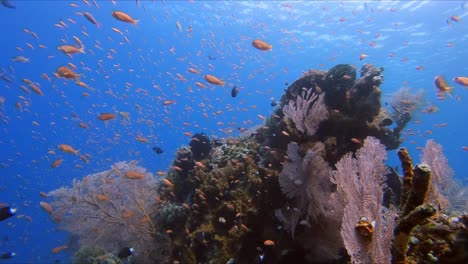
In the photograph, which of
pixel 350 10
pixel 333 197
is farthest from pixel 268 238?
pixel 350 10

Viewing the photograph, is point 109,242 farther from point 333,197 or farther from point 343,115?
point 343,115

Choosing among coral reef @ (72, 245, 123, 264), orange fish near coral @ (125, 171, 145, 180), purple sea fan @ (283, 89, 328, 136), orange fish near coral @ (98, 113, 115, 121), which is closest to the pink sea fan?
orange fish near coral @ (125, 171, 145, 180)

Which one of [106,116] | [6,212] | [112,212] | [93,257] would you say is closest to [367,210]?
[6,212]

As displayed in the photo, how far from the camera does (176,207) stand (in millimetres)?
7582

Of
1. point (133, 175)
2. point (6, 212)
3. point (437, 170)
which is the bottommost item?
point (6, 212)

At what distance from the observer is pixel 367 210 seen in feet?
10.1

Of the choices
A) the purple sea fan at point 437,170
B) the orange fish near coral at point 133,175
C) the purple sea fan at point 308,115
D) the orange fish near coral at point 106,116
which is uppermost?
the orange fish near coral at point 106,116

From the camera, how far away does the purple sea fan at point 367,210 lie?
8.46ft

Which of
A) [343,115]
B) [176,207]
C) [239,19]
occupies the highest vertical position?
[239,19]

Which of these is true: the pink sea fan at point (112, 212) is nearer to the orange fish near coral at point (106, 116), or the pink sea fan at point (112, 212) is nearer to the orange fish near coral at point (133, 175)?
the orange fish near coral at point (133, 175)

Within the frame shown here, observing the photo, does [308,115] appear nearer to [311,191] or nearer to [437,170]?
[311,191]

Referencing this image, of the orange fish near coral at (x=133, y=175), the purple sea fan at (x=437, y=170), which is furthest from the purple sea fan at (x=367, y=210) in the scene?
the orange fish near coral at (x=133, y=175)

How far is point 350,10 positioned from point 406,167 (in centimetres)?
3469

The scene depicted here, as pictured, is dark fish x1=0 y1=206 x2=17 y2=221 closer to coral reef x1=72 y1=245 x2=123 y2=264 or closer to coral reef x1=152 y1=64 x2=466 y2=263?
coral reef x1=152 y1=64 x2=466 y2=263
